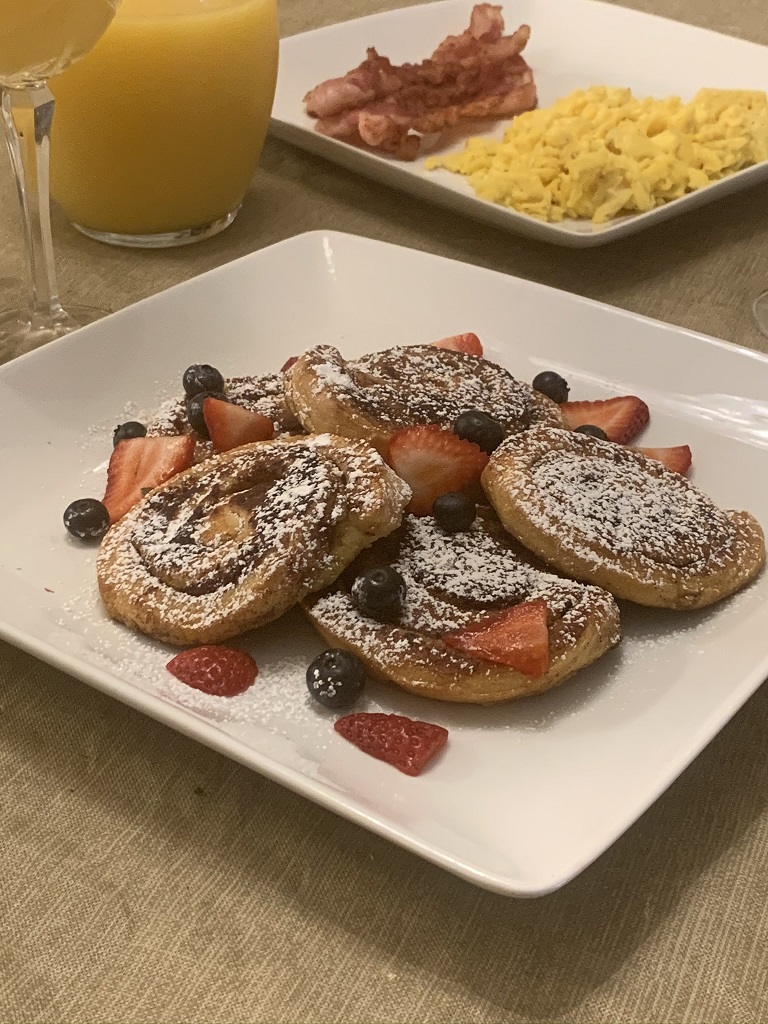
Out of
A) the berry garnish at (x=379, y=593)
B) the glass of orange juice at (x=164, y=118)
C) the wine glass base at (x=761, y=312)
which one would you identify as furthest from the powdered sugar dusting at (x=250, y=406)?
the wine glass base at (x=761, y=312)

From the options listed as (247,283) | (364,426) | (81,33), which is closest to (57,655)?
(364,426)

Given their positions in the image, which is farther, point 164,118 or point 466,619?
point 164,118

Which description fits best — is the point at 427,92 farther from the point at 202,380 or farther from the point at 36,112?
the point at 202,380

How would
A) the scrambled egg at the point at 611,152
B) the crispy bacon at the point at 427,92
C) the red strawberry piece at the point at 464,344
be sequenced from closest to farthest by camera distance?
the red strawberry piece at the point at 464,344, the scrambled egg at the point at 611,152, the crispy bacon at the point at 427,92

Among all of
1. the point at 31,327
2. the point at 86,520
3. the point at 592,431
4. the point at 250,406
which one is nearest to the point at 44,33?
the point at 31,327

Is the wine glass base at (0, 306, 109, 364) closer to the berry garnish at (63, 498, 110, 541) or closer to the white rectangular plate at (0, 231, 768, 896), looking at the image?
the white rectangular plate at (0, 231, 768, 896)

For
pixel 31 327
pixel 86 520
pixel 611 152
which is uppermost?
pixel 611 152

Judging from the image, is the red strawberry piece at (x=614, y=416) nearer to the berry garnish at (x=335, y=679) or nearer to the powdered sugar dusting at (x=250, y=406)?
the powdered sugar dusting at (x=250, y=406)
